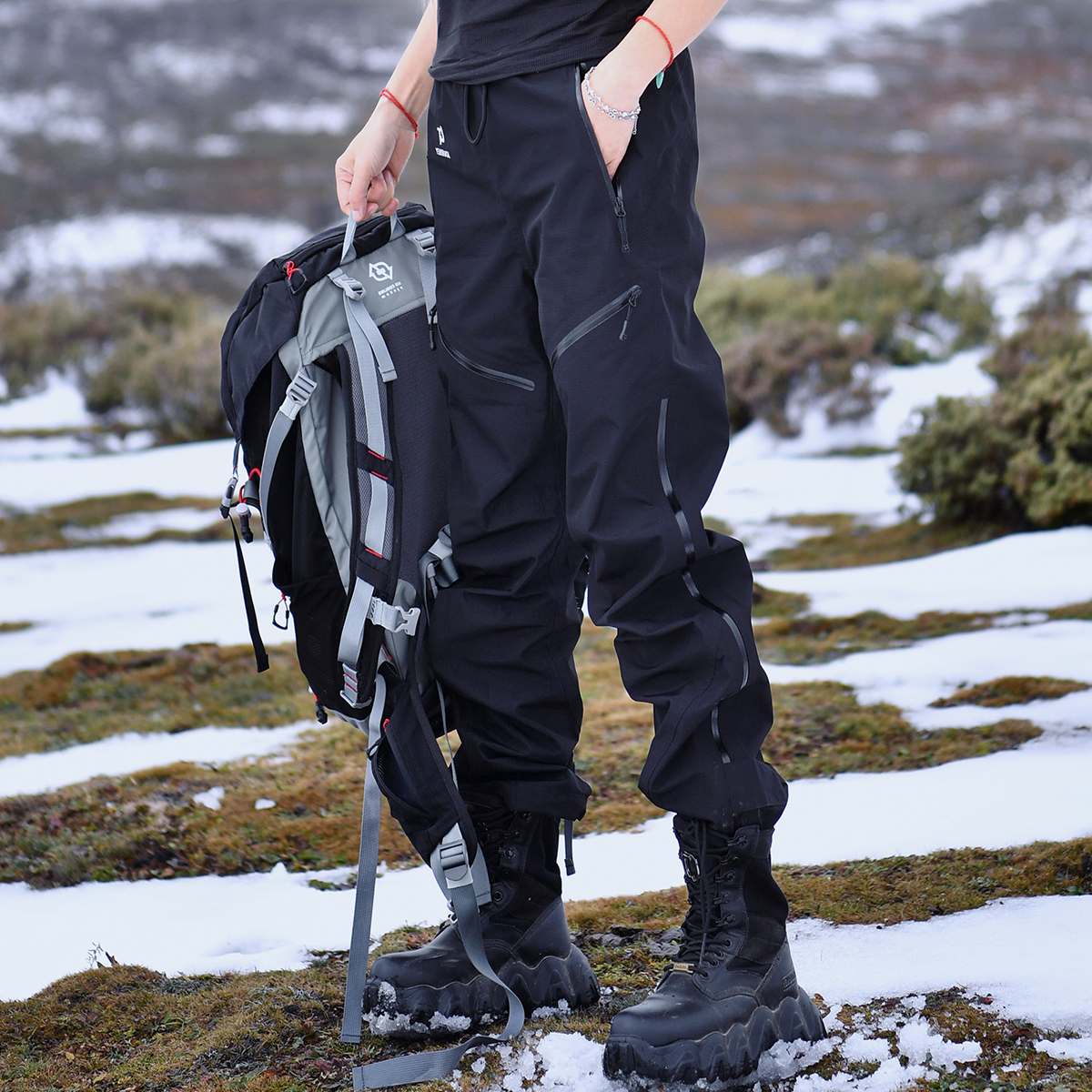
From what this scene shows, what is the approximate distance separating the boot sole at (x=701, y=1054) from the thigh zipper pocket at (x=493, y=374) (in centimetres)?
89

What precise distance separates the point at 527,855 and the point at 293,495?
0.68 meters

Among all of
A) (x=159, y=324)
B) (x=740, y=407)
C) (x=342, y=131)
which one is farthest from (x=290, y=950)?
(x=342, y=131)

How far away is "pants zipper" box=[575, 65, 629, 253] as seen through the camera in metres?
1.29

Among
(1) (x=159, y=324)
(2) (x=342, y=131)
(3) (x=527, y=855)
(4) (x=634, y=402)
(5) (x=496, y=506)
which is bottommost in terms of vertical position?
(3) (x=527, y=855)

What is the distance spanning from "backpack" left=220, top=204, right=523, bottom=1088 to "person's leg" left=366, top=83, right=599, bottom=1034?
0.06 metres

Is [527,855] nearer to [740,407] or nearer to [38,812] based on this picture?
[38,812]

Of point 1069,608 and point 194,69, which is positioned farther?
point 194,69

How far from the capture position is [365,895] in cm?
151

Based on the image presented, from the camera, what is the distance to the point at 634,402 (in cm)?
133

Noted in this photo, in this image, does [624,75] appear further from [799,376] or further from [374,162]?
[799,376]

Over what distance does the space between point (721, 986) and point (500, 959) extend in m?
0.36

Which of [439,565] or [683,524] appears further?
[439,565]

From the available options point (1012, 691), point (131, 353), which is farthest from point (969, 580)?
point (131, 353)

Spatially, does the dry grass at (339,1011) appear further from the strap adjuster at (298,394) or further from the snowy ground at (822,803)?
the strap adjuster at (298,394)
